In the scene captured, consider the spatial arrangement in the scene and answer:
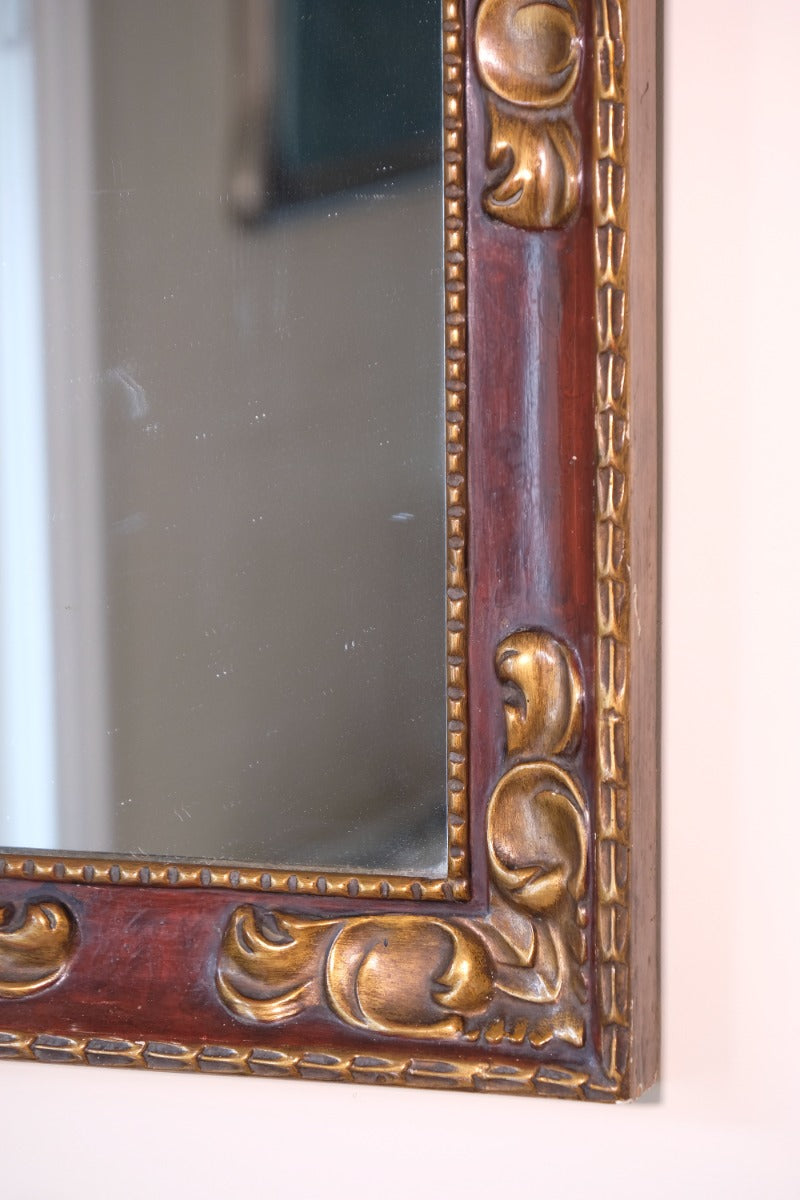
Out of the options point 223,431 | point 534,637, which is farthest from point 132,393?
point 534,637

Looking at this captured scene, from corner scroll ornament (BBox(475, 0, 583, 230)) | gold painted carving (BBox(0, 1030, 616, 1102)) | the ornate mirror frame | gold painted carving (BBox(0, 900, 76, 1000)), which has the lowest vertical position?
gold painted carving (BBox(0, 1030, 616, 1102))

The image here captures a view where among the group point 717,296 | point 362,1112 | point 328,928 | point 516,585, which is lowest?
point 362,1112

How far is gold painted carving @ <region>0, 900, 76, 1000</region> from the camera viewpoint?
656mm

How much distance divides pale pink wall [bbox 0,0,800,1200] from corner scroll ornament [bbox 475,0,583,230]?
61mm

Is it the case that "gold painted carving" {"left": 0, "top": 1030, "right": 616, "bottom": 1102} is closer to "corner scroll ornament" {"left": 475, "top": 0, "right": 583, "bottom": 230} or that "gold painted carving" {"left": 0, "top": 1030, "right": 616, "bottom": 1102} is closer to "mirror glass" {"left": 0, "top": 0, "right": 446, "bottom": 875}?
"mirror glass" {"left": 0, "top": 0, "right": 446, "bottom": 875}

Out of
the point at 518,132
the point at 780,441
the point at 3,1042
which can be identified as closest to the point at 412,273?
the point at 518,132

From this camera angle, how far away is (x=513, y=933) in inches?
23.7

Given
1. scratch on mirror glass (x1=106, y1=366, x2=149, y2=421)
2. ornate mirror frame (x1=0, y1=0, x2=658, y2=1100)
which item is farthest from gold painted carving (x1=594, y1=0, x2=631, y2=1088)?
scratch on mirror glass (x1=106, y1=366, x2=149, y2=421)

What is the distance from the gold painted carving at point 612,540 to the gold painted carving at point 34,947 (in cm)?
26

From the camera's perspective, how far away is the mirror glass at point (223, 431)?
0.61m

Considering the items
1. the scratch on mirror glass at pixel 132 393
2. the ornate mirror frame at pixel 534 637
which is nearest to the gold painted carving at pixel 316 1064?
the ornate mirror frame at pixel 534 637

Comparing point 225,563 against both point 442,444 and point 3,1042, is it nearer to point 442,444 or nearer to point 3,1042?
point 442,444

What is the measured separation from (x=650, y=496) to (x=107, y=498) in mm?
258

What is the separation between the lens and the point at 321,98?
2.02 ft
